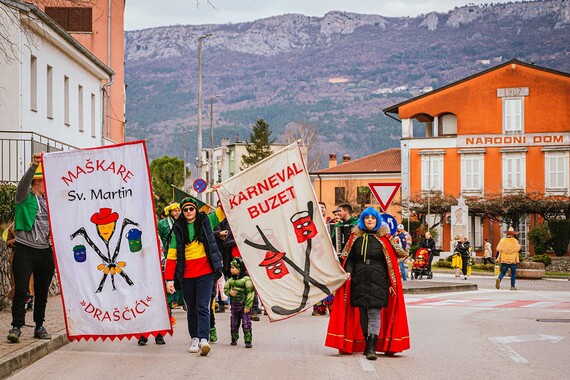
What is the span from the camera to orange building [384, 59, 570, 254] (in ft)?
230

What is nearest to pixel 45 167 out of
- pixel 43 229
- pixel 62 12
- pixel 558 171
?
pixel 43 229

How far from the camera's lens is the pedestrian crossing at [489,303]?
23344 mm

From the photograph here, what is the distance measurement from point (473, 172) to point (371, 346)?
60624mm

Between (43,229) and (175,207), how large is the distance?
4138mm

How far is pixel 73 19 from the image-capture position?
162 ft

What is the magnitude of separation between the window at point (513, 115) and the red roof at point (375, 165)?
20090mm

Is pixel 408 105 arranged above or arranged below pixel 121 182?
above

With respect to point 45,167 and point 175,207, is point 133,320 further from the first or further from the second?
point 175,207

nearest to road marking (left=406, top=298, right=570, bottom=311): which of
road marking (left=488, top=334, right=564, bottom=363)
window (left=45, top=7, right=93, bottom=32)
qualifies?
road marking (left=488, top=334, right=564, bottom=363)

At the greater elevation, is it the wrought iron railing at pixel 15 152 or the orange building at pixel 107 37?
the orange building at pixel 107 37

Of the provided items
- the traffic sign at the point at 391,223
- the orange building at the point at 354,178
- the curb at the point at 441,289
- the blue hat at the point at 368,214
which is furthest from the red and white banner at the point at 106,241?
the orange building at the point at 354,178

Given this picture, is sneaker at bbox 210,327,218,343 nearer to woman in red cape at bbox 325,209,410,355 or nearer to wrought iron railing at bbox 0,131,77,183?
woman in red cape at bbox 325,209,410,355

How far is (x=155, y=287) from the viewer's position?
1257 cm

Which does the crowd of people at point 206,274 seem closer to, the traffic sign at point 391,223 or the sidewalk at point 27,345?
the sidewalk at point 27,345
